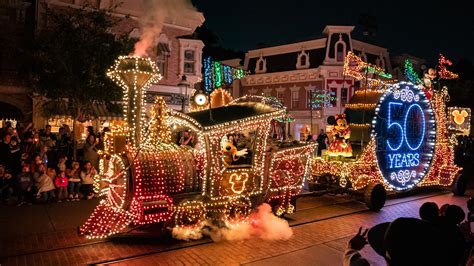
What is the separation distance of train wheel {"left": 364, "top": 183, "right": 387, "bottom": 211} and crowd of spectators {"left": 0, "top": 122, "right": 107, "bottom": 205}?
729 cm

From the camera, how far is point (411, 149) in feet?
36.1

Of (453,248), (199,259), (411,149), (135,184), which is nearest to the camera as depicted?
(453,248)

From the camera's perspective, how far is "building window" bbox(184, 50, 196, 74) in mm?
23141

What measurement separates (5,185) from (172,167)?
5788 mm

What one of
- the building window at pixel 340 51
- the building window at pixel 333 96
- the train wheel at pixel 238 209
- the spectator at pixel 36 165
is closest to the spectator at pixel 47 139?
the spectator at pixel 36 165

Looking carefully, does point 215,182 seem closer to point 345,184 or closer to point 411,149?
point 345,184

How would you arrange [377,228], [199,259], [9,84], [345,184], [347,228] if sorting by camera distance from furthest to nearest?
[9,84] < [345,184] < [347,228] < [199,259] < [377,228]

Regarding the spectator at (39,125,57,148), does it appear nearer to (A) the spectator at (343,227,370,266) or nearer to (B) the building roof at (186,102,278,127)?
(B) the building roof at (186,102,278,127)

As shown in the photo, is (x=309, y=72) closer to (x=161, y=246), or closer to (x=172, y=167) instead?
A: (x=172, y=167)

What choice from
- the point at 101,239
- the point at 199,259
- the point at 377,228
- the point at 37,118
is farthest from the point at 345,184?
the point at 37,118

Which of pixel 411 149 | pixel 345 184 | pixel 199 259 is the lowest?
pixel 199 259

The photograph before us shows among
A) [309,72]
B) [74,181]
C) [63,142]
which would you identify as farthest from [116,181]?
[309,72]

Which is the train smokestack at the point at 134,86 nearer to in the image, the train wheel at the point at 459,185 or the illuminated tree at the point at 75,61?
the illuminated tree at the point at 75,61

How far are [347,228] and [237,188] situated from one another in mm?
2488
